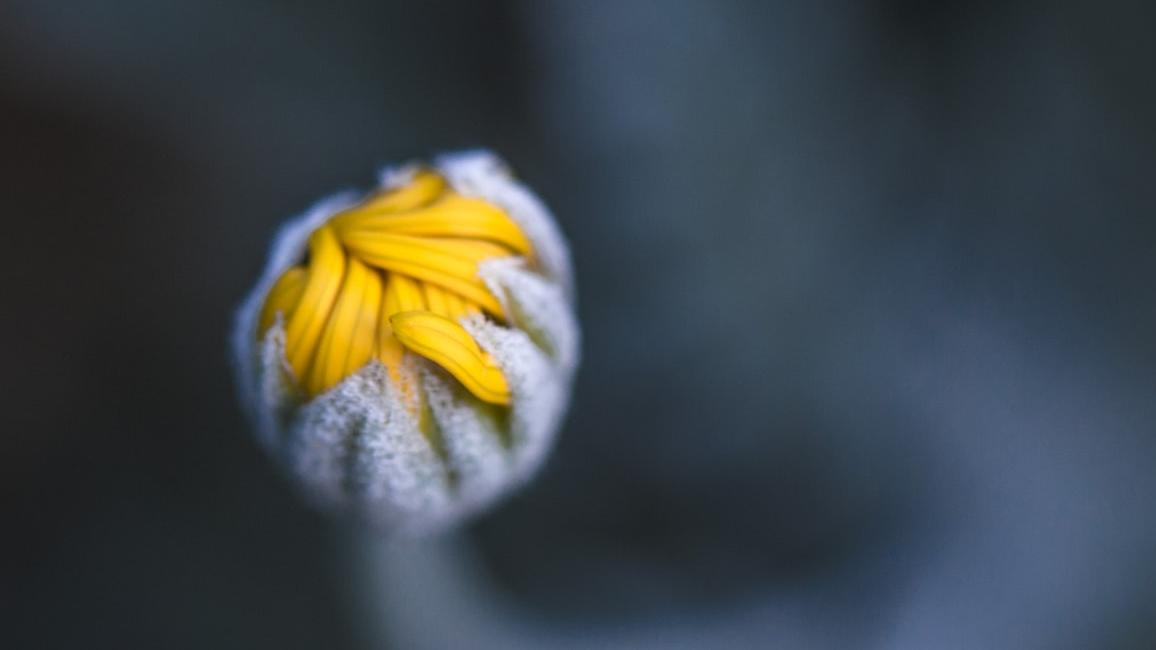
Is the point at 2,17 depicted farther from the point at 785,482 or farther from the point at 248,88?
the point at 785,482

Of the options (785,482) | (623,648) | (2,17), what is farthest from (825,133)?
(2,17)

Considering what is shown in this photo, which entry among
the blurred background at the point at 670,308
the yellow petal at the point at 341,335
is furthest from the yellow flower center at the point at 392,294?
the blurred background at the point at 670,308

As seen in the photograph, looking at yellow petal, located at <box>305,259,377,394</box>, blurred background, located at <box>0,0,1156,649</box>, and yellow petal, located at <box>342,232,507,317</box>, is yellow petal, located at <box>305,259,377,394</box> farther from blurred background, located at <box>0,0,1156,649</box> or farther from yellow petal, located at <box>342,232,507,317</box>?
blurred background, located at <box>0,0,1156,649</box>

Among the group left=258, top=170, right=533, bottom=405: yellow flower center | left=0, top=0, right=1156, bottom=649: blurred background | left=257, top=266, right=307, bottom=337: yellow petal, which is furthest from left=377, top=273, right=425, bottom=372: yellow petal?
left=0, top=0, right=1156, bottom=649: blurred background

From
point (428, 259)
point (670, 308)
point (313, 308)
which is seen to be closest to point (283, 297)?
point (313, 308)

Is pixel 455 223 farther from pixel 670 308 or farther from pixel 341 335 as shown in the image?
pixel 670 308

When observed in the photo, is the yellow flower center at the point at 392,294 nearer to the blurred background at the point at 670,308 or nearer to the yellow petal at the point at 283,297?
the yellow petal at the point at 283,297
